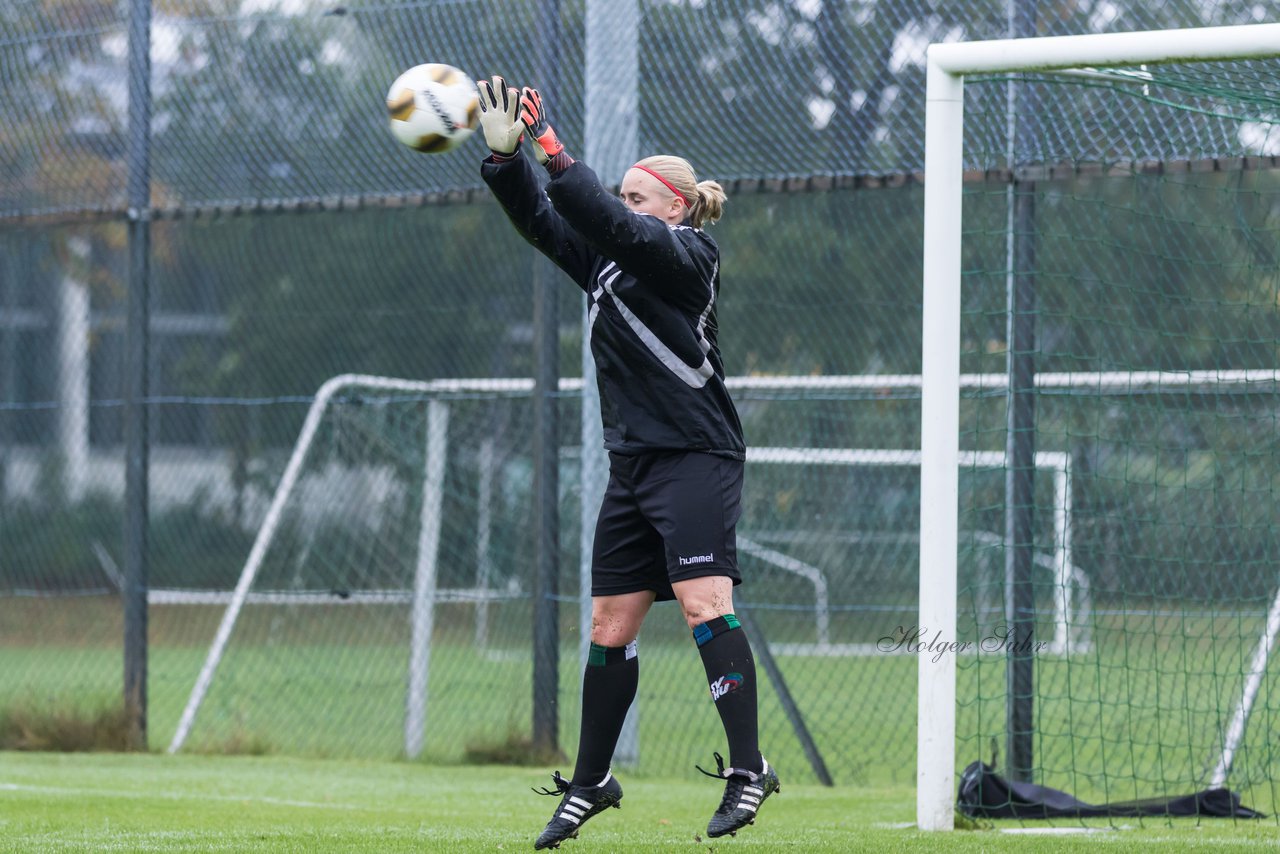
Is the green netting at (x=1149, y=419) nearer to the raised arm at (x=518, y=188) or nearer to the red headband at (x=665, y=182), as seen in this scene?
the red headband at (x=665, y=182)

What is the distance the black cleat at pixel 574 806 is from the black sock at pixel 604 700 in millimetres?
43

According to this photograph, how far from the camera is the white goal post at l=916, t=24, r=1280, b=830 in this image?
5.37 m

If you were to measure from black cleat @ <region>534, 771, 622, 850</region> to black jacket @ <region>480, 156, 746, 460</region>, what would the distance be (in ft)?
3.32

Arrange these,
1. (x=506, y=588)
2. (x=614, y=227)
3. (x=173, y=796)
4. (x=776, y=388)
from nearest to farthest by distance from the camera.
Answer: (x=614, y=227) < (x=173, y=796) < (x=776, y=388) < (x=506, y=588)

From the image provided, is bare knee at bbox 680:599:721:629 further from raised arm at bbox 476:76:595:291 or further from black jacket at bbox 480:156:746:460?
raised arm at bbox 476:76:595:291

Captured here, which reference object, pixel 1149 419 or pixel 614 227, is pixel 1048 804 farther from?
pixel 1149 419

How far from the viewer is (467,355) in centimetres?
1234

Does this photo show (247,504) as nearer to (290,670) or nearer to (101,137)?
(290,670)

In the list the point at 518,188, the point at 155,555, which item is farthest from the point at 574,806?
the point at 155,555

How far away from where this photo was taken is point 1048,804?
602 cm

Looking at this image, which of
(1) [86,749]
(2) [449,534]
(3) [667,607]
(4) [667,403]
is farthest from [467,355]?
(4) [667,403]

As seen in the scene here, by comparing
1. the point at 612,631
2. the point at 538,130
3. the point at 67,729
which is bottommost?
the point at 67,729

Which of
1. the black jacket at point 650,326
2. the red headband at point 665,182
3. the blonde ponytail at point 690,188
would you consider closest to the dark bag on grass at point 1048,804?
the black jacket at point 650,326

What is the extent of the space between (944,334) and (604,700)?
1771 millimetres
